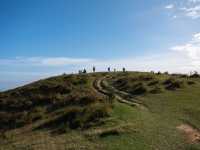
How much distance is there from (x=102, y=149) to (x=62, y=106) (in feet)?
62.1

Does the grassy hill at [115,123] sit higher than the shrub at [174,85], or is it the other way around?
the shrub at [174,85]

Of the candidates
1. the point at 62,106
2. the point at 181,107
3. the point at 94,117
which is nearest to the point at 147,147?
the point at 94,117

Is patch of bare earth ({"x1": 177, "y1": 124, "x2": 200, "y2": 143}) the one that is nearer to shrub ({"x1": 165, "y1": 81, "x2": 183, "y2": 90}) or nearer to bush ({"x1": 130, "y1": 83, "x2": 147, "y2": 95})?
bush ({"x1": 130, "y1": 83, "x2": 147, "y2": 95})

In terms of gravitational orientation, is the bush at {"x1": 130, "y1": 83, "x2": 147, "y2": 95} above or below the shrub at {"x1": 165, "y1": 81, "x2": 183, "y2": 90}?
below

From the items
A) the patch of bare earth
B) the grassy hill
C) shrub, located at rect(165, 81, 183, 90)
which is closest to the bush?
the grassy hill

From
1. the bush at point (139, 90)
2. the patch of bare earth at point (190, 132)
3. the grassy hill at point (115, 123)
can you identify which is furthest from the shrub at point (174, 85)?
the patch of bare earth at point (190, 132)

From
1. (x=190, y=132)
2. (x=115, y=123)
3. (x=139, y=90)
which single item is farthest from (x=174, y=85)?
(x=190, y=132)

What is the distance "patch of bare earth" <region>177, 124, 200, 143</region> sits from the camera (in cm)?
1543

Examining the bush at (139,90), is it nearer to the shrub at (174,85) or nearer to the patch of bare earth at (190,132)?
the shrub at (174,85)

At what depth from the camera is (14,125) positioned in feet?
98.1

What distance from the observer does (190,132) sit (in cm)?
1689

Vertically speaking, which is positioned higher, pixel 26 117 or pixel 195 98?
pixel 195 98

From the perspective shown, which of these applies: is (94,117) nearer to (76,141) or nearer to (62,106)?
(76,141)

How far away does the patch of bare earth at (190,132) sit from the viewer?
15.4 meters
